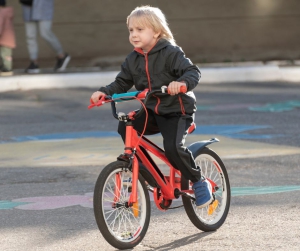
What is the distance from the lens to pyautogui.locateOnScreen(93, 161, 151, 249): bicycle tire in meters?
5.34

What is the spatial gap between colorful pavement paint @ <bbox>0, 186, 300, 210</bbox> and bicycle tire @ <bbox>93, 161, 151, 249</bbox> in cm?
125

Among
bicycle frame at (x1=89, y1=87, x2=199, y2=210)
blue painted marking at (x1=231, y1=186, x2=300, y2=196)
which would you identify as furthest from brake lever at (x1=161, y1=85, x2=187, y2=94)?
blue painted marking at (x1=231, y1=186, x2=300, y2=196)

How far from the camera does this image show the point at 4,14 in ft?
52.7

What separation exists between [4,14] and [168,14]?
4.14 metres

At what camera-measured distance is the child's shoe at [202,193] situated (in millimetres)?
5844

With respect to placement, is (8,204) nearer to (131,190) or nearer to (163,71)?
(131,190)

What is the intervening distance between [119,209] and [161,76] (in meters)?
0.89

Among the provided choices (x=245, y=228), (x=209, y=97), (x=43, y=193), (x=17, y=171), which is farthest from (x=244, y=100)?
(x=245, y=228)

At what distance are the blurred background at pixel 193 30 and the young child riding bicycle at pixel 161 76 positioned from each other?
1278 centimetres

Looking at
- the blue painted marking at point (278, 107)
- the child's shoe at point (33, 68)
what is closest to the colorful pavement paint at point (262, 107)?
the blue painted marking at point (278, 107)

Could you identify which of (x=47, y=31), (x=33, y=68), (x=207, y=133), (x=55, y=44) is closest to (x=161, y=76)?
(x=207, y=133)

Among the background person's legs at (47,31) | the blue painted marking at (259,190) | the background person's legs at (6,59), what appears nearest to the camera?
the blue painted marking at (259,190)

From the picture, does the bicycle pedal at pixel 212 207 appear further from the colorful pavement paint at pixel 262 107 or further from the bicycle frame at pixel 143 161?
the colorful pavement paint at pixel 262 107

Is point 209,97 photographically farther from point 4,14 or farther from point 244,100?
point 4,14
